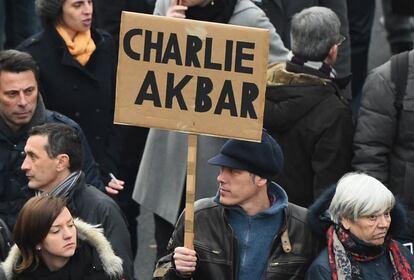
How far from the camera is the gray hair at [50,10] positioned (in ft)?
26.7

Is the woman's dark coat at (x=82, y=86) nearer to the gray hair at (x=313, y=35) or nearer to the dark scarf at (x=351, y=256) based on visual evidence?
the gray hair at (x=313, y=35)

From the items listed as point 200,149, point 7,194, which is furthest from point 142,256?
point 7,194

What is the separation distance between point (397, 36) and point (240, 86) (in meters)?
5.98

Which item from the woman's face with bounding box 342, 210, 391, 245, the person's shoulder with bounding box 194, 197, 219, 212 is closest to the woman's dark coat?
the person's shoulder with bounding box 194, 197, 219, 212

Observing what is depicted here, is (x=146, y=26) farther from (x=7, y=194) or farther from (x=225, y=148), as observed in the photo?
(x=7, y=194)

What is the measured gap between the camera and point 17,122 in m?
7.30

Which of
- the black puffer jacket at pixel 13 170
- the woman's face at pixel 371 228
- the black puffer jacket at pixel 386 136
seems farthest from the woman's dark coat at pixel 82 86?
the woman's face at pixel 371 228

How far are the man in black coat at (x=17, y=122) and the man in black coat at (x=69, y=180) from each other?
37cm

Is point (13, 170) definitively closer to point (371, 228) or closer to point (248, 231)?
point (248, 231)

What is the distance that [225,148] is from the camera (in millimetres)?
6352

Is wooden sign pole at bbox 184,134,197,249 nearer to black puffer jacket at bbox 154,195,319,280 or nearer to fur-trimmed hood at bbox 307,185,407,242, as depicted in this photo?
black puffer jacket at bbox 154,195,319,280

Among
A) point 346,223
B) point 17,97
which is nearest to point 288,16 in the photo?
point 17,97

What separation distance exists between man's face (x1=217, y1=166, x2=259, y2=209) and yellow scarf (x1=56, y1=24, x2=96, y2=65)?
7.07ft

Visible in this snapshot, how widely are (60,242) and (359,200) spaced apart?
135 centimetres
